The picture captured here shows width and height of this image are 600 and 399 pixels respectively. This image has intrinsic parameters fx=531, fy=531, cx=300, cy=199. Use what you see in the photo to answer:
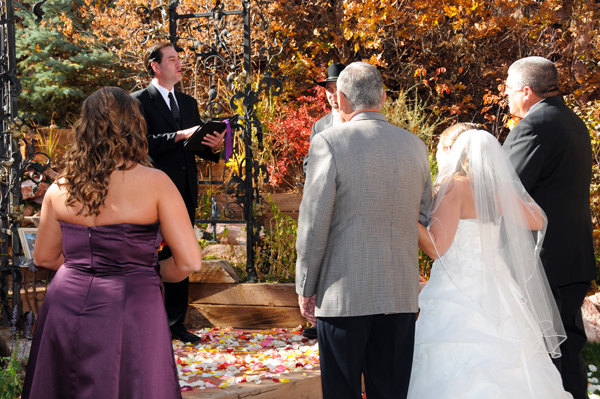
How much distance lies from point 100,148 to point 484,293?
197 cm

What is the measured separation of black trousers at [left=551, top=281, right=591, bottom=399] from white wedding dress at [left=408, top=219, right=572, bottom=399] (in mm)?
346

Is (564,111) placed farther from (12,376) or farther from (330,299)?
(12,376)

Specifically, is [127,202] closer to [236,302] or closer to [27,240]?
[27,240]

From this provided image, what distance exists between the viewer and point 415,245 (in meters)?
2.36

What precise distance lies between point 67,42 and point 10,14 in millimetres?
5428

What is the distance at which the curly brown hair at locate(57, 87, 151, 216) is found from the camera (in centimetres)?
197

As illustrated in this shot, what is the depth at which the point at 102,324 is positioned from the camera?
6.67ft

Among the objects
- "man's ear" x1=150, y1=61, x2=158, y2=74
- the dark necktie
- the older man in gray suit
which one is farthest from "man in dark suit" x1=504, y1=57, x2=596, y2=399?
"man's ear" x1=150, y1=61, x2=158, y2=74

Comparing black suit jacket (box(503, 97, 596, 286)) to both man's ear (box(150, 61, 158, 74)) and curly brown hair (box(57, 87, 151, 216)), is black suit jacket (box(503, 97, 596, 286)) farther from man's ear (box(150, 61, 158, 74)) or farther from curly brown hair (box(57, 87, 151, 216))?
man's ear (box(150, 61, 158, 74))

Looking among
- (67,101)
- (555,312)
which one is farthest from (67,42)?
(555,312)

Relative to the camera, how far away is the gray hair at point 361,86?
7.60 feet

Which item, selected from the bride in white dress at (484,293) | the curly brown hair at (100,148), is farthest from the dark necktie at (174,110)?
the bride in white dress at (484,293)

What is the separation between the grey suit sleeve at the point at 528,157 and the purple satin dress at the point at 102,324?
198 centimetres

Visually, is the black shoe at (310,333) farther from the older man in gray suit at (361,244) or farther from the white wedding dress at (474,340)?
the older man in gray suit at (361,244)
